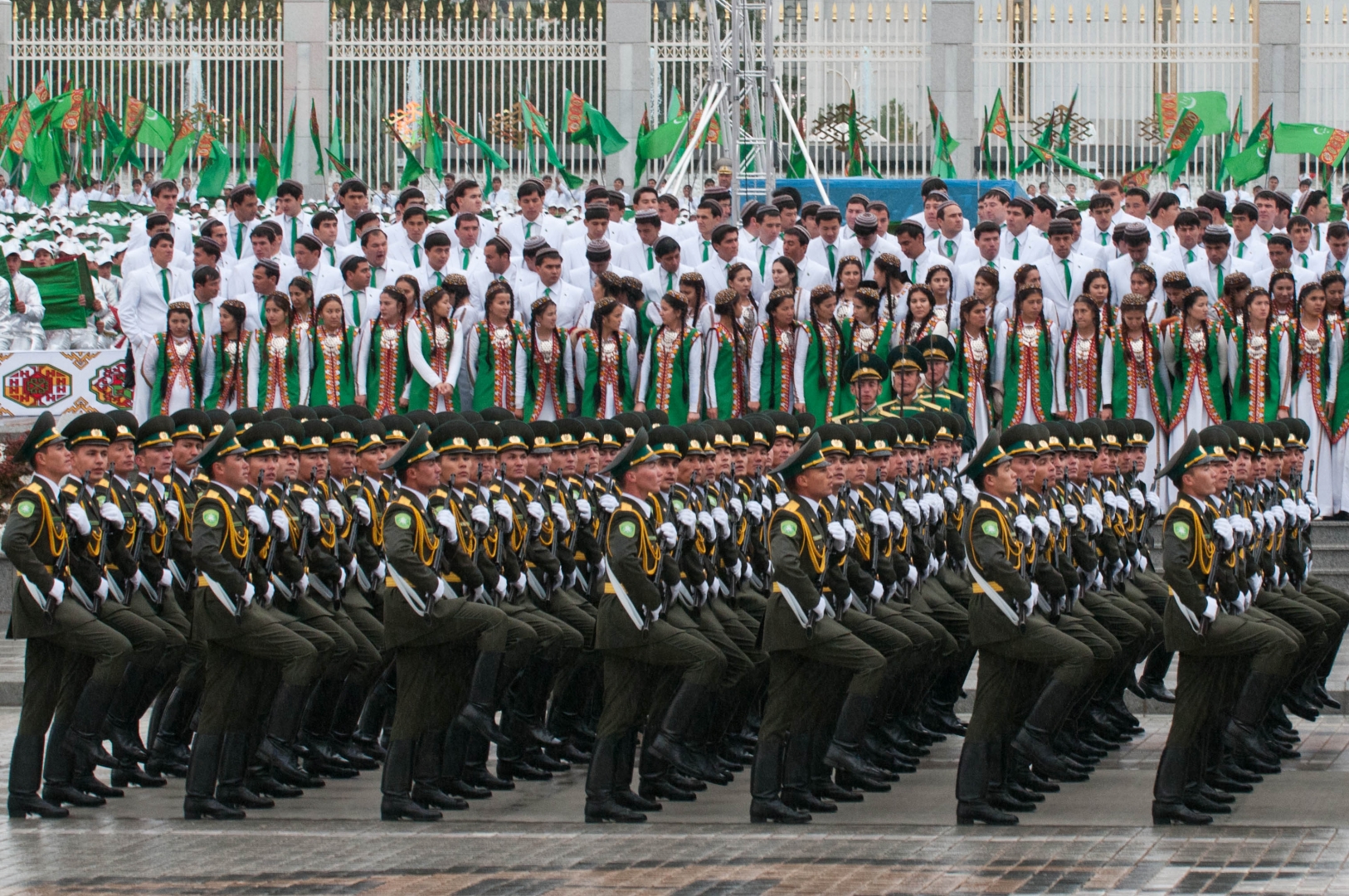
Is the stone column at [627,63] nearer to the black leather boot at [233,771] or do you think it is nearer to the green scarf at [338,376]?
the green scarf at [338,376]

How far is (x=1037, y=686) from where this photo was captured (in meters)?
9.95

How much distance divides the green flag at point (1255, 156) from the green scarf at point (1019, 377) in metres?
8.82

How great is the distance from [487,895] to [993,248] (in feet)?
30.0

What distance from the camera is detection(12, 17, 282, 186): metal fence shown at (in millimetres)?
29969

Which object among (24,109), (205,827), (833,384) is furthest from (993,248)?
(24,109)

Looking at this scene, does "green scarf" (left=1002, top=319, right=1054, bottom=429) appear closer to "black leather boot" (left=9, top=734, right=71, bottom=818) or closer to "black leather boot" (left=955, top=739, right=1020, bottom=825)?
"black leather boot" (left=955, top=739, right=1020, bottom=825)

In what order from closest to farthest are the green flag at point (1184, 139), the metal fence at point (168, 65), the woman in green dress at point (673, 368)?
the woman in green dress at point (673, 368) < the green flag at point (1184, 139) < the metal fence at point (168, 65)

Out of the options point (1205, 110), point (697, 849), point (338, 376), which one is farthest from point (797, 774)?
point (1205, 110)

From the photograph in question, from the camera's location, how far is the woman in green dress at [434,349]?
15.8 metres

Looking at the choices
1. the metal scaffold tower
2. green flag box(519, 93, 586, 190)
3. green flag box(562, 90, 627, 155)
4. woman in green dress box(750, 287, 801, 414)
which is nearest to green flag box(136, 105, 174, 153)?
green flag box(519, 93, 586, 190)

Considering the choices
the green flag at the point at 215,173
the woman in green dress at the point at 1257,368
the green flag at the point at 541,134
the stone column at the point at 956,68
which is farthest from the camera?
the stone column at the point at 956,68

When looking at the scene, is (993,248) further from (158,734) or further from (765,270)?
(158,734)

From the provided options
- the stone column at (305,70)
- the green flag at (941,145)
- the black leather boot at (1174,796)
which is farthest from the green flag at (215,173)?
the black leather boot at (1174,796)

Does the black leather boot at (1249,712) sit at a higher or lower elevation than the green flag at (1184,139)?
lower
